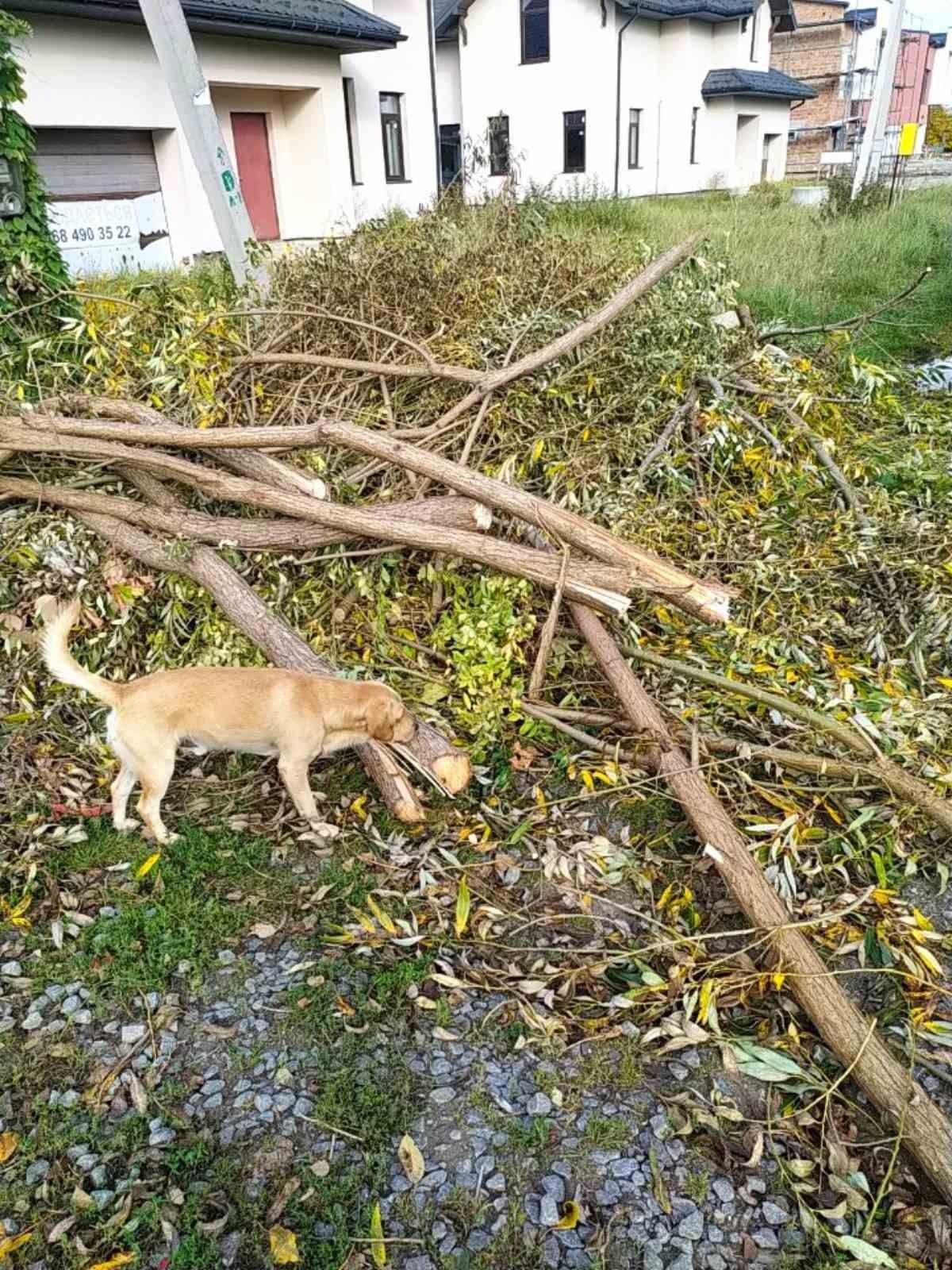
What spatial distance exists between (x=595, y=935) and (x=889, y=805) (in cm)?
129

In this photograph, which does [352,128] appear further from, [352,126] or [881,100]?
[881,100]

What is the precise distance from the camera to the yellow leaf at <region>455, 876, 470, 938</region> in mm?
3146

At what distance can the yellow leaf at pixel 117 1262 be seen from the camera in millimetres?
2150

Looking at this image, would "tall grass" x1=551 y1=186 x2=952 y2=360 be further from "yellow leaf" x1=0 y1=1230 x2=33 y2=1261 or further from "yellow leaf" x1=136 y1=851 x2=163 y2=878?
"yellow leaf" x1=0 y1=1230 x2=33 y2=1261

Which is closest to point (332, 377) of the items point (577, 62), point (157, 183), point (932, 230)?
point (157, 183)

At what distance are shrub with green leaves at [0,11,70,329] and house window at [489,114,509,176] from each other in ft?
66.8

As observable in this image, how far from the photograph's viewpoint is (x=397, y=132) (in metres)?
19.2

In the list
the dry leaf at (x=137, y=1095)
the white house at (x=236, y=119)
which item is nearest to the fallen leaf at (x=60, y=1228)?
the dry leaf at (x=137, y=1095)

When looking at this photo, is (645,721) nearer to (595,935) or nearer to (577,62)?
(595,935)

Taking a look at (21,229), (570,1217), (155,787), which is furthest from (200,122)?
(570,1217)

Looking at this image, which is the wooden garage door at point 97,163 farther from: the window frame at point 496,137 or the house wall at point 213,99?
the window frame at point 496,137

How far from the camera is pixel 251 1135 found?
2.47 m

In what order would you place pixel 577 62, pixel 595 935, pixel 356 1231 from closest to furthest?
1. pixel 356 1231
2. pixel 595 935
3. pixel 577 62

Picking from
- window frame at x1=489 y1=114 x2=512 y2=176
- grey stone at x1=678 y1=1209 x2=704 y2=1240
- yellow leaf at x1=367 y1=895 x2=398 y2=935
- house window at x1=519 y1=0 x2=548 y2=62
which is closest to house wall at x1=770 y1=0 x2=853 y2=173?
house window at x1=519 y1=0 x2=548 y2=62
